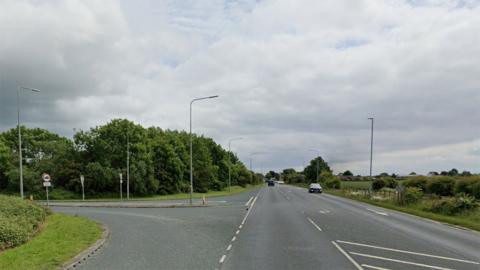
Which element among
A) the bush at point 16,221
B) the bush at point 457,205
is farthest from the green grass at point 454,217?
the bush at point 16,221

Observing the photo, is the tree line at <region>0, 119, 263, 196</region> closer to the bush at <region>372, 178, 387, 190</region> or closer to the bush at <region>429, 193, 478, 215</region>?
the bush at <region>372, 178, 387, 190</region>

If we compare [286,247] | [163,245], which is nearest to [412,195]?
[286,247]

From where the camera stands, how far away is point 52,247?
13391 mm

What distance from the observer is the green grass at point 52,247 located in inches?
428

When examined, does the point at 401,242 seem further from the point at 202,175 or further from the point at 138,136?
the point at 202,175

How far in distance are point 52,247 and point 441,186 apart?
50.8 m

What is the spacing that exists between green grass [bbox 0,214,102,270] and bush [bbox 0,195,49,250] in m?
0.39

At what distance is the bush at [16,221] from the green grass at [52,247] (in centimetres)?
39

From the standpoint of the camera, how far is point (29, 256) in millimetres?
11875

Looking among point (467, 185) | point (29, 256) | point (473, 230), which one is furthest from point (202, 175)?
point (29, 256)

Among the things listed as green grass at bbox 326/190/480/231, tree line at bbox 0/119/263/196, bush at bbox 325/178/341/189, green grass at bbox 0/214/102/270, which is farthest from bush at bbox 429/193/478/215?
bush at bbox 325/178/341/189

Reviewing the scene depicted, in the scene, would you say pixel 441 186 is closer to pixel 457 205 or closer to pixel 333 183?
pixel 457 205

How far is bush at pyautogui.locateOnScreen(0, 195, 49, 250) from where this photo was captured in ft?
46.0

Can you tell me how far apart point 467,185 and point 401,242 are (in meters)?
38.0
